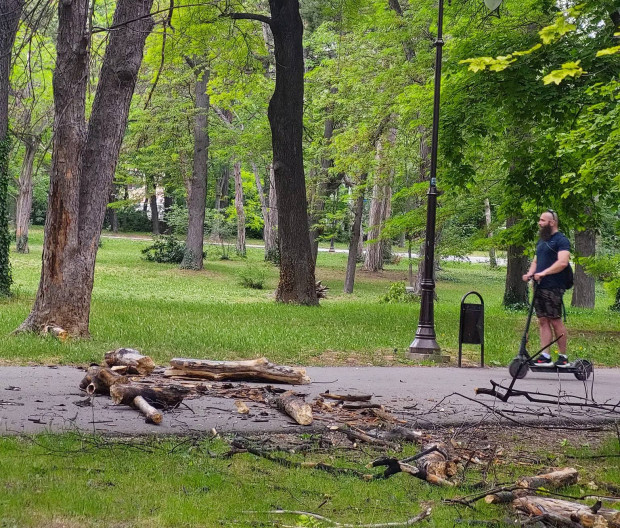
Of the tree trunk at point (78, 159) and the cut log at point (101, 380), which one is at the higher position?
the tree trunk at point (78, 159)

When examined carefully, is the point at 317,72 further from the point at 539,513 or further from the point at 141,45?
the point at 539,513

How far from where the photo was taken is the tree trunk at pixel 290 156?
20.4m

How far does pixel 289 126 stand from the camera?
20.5 m

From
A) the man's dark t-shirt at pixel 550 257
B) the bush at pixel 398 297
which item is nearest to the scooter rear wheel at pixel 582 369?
the man's dark t-shirt at pixel 550 257

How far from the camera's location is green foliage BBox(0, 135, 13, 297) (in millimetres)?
18734

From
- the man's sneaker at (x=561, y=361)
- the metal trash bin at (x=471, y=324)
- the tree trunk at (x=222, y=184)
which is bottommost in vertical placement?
the man's sneaker at (x=561, y=361)

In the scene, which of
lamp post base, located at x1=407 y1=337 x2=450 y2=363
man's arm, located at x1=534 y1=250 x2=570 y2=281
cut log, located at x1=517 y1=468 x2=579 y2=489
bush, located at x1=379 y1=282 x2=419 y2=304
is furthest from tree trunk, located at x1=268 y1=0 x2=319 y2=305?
cut log, located at x1=517 y1=468 x2=579 y2=489

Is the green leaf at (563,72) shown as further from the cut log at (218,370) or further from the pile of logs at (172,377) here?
the cut log at (218,370)

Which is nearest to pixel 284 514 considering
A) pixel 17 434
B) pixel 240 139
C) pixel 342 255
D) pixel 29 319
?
pixel 17 434

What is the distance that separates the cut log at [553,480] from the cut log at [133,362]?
15.8ft

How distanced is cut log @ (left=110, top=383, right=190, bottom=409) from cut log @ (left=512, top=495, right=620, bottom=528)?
3634 mm

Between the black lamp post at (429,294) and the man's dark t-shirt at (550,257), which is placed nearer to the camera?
the man's dark t-shirt at (550,257)

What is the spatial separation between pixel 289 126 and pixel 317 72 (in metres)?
9.74

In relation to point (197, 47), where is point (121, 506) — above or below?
below
